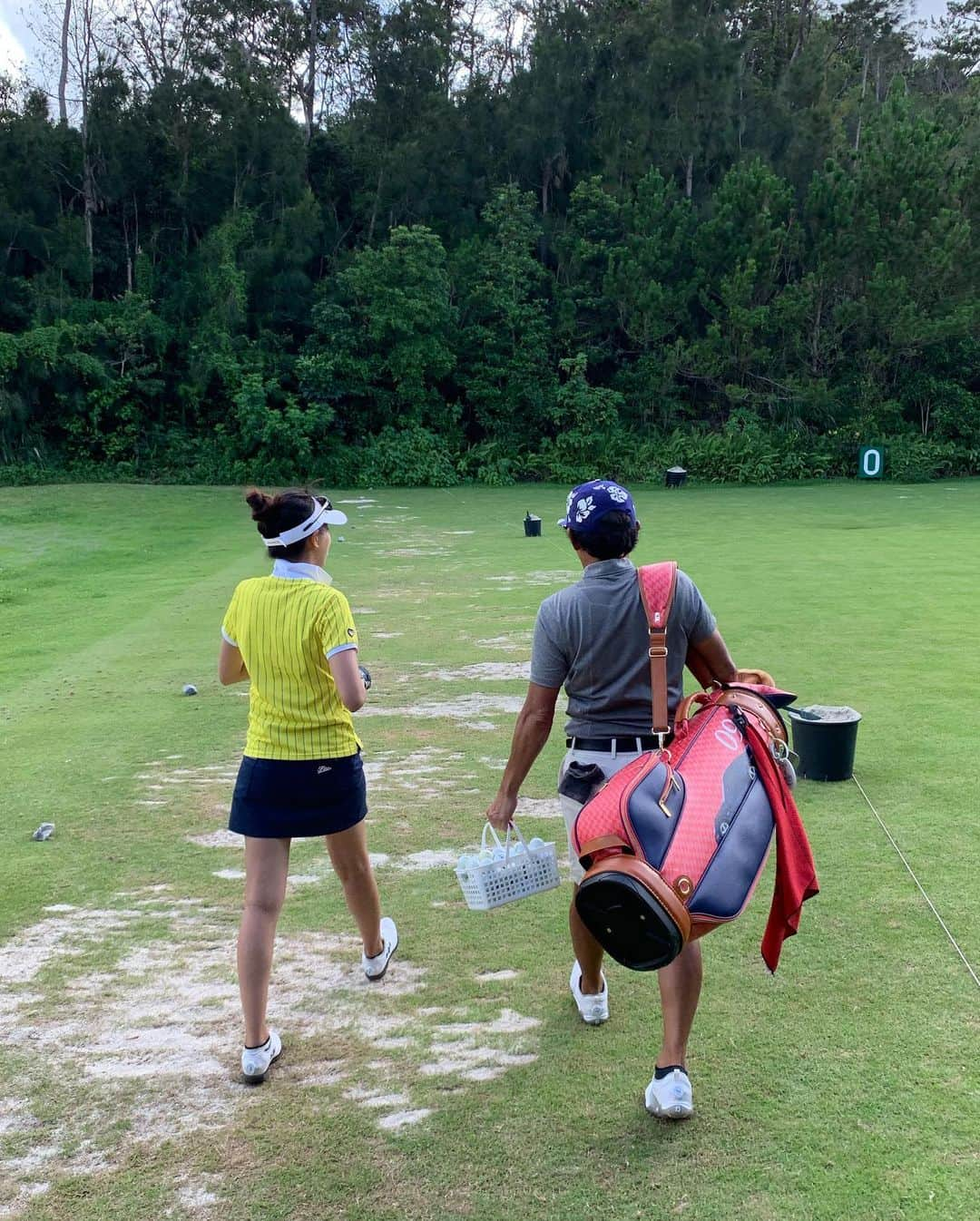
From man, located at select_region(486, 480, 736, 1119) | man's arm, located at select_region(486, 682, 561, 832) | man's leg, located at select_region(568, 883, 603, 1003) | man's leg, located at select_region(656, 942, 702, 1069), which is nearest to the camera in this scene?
man's leg, located at select_region(656, 942, 702, 1069)

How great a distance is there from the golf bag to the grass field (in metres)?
0.65

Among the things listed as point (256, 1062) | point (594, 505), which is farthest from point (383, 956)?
point (594, 505)

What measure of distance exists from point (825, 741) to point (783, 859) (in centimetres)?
330

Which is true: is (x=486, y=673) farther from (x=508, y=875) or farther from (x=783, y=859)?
(x=783, y=859)

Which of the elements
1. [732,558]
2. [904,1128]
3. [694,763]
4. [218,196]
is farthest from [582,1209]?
[218,196]

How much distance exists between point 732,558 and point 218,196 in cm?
2665

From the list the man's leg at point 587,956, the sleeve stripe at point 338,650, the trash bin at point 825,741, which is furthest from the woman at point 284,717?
the trash bin at point 825,741

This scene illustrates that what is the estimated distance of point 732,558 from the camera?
1491 cm

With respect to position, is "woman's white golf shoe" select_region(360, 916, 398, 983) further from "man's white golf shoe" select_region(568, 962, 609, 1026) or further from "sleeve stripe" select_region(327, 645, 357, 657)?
"sleeve stripe" select_region(327, 645, 357, 657)

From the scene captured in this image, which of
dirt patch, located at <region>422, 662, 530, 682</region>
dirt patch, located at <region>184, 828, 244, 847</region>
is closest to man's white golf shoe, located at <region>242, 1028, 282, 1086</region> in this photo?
dirt patch, located at <region>184, 828, 244, 847</region>

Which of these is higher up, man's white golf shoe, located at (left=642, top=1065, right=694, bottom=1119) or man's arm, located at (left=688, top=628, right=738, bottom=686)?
man's arm, located at (left=688, top=628, right=738, bottom=686)

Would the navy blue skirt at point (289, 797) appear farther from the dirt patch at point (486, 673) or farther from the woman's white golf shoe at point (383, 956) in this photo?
the dirt patch at point (486, 673)

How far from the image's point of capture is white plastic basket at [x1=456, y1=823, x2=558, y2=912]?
326 centimetres

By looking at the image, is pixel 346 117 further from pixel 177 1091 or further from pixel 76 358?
pixel 177 1091
